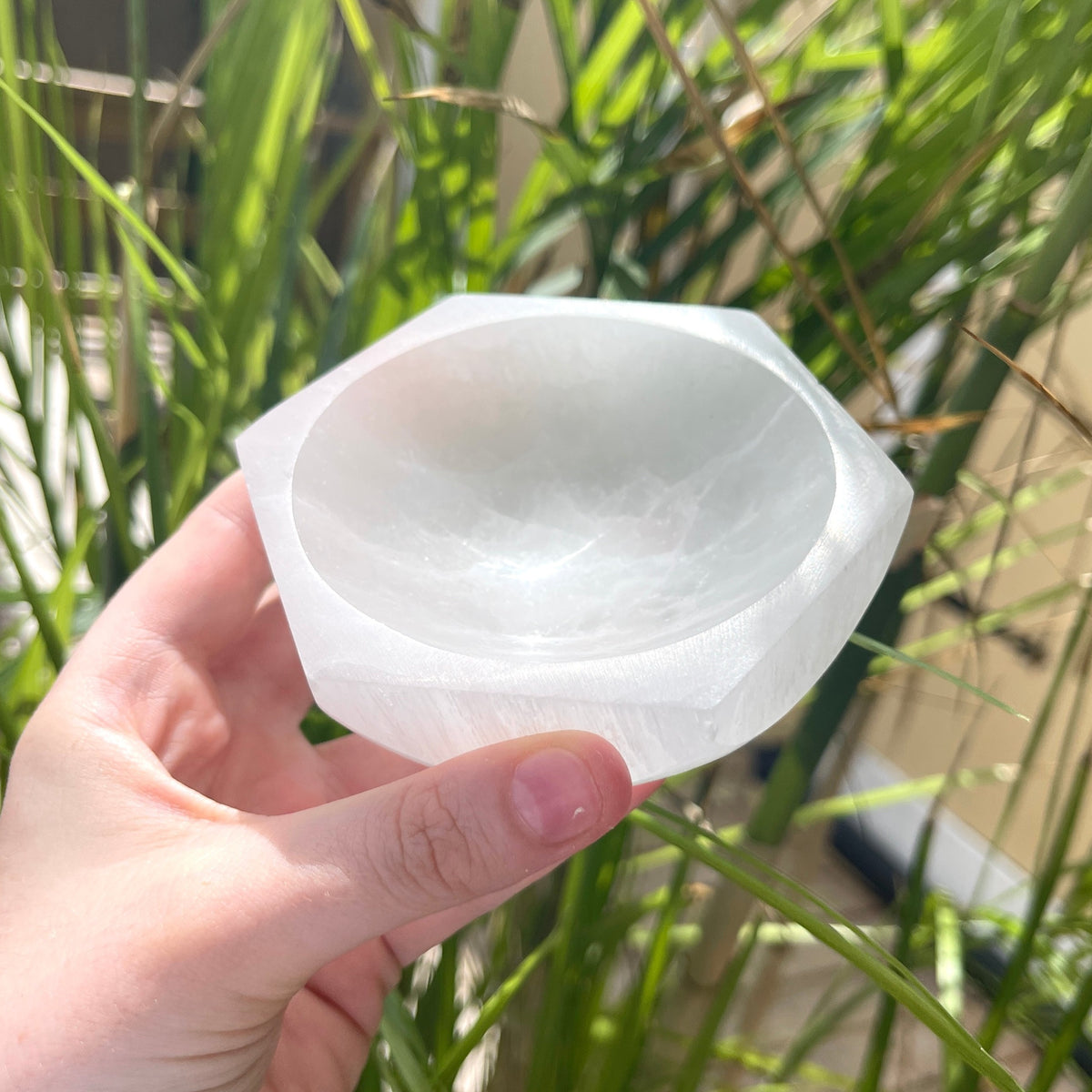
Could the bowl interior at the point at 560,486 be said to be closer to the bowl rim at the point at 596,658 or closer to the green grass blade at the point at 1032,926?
the bowl rim at the point at 596,658

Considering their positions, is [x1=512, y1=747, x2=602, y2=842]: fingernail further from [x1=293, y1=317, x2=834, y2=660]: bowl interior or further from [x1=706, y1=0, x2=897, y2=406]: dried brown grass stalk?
[x1=706, y1=0, x2=897, y2=406]: dried brown grass stalk

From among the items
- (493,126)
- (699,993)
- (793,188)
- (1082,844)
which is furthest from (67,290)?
(1082,844)

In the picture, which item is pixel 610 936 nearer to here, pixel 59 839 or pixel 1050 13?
pixel 59 839

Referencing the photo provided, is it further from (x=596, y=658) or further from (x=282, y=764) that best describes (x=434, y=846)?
(x=282, y=764)

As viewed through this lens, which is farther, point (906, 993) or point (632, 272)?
point (632, 272)

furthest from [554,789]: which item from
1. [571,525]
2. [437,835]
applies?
[571,525]

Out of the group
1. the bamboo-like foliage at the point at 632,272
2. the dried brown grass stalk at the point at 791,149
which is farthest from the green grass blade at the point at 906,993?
the dried brown grass stalk at the point at 791,149

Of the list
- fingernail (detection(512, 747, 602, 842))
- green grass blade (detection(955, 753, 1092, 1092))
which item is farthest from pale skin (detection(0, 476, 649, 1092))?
green grass blade (detection(955, 753, 1092, 1092))
